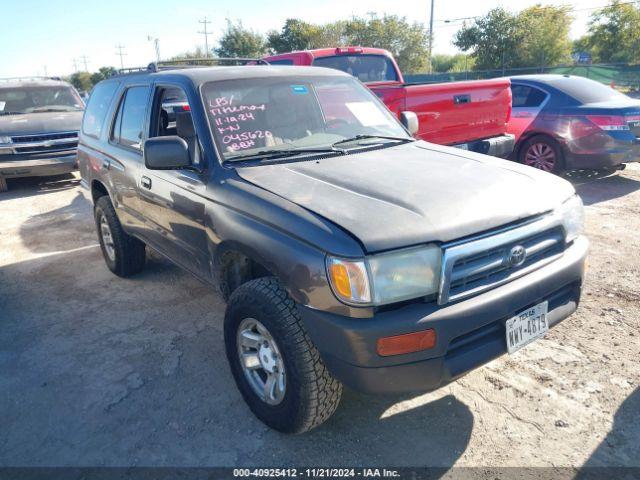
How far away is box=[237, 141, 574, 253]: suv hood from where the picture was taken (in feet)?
7.18

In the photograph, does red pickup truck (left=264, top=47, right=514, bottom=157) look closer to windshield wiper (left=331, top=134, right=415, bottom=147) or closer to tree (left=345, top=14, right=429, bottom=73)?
windshield wiper (left=331, top=134, right=415, bottom=147)

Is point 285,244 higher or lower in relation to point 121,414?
higher

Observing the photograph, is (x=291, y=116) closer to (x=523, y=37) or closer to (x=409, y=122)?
(x=409, y=122)

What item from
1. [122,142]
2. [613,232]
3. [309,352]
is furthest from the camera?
[613,232]

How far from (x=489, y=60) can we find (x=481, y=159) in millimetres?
37129

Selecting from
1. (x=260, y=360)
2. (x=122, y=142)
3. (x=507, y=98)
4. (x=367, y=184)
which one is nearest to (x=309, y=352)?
(x=260, y=360)

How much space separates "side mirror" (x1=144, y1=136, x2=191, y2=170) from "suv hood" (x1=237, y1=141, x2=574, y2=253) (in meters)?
0.36

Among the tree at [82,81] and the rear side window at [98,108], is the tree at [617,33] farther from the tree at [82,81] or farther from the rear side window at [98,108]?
the tree at [82,81]

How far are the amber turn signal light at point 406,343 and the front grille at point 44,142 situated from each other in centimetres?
877

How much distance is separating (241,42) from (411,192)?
46.0m

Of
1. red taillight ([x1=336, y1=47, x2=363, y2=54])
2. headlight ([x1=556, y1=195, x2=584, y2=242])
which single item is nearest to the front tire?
headlight ([x1=556, y1=195, x2=584, y2=242])

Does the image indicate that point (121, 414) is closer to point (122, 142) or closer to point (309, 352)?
point (309, 352)

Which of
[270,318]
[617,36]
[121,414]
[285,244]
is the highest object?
[617,36]

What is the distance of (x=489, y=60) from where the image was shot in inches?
1423
